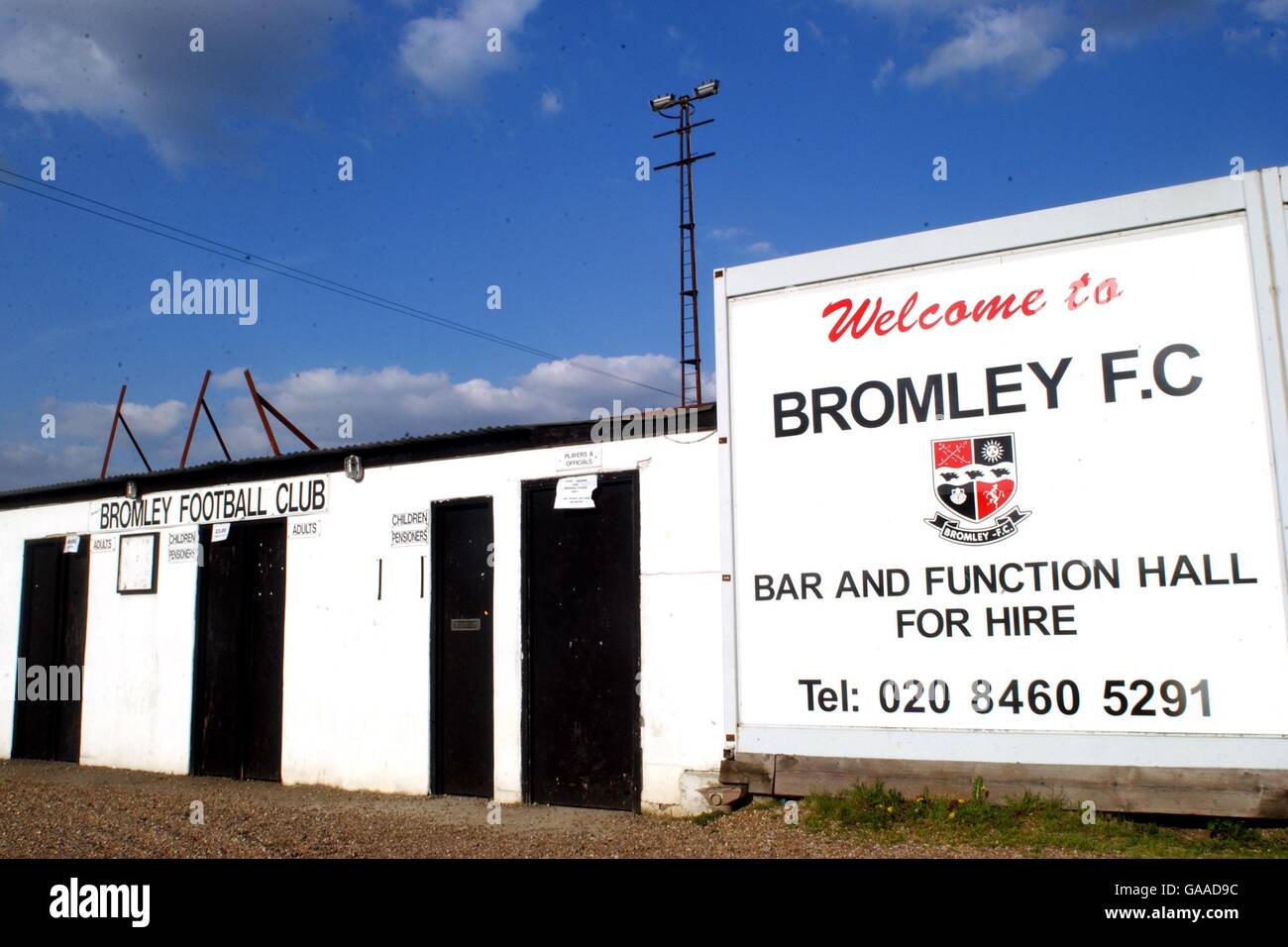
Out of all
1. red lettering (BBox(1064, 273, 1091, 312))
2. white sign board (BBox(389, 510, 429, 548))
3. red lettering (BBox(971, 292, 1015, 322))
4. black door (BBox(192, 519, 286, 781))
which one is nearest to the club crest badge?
red lettering (BBox(971, 292, 1015, 322))

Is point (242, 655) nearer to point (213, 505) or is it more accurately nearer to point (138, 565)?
point (213, 505)

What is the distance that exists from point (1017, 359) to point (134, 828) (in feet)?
23.3

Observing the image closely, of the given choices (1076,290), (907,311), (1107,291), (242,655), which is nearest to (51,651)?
(242,655)

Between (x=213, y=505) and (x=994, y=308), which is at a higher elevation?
(x=994, y=308)

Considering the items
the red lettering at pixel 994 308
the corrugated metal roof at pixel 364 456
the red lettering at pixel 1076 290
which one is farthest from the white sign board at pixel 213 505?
the red lettering at pixel 1076 290

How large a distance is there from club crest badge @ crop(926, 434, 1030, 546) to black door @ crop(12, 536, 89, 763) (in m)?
10.7

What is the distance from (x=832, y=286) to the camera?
6449mm

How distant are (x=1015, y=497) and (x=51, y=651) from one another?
1193cm

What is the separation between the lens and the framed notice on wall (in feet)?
38.9

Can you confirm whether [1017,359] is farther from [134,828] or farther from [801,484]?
[134,828]

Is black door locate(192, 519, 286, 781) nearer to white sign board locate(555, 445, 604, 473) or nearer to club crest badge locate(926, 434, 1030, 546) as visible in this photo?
white sign board locate(555, 445, 604, 473)

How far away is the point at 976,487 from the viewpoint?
235 inches

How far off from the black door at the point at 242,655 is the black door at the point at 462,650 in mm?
2175
